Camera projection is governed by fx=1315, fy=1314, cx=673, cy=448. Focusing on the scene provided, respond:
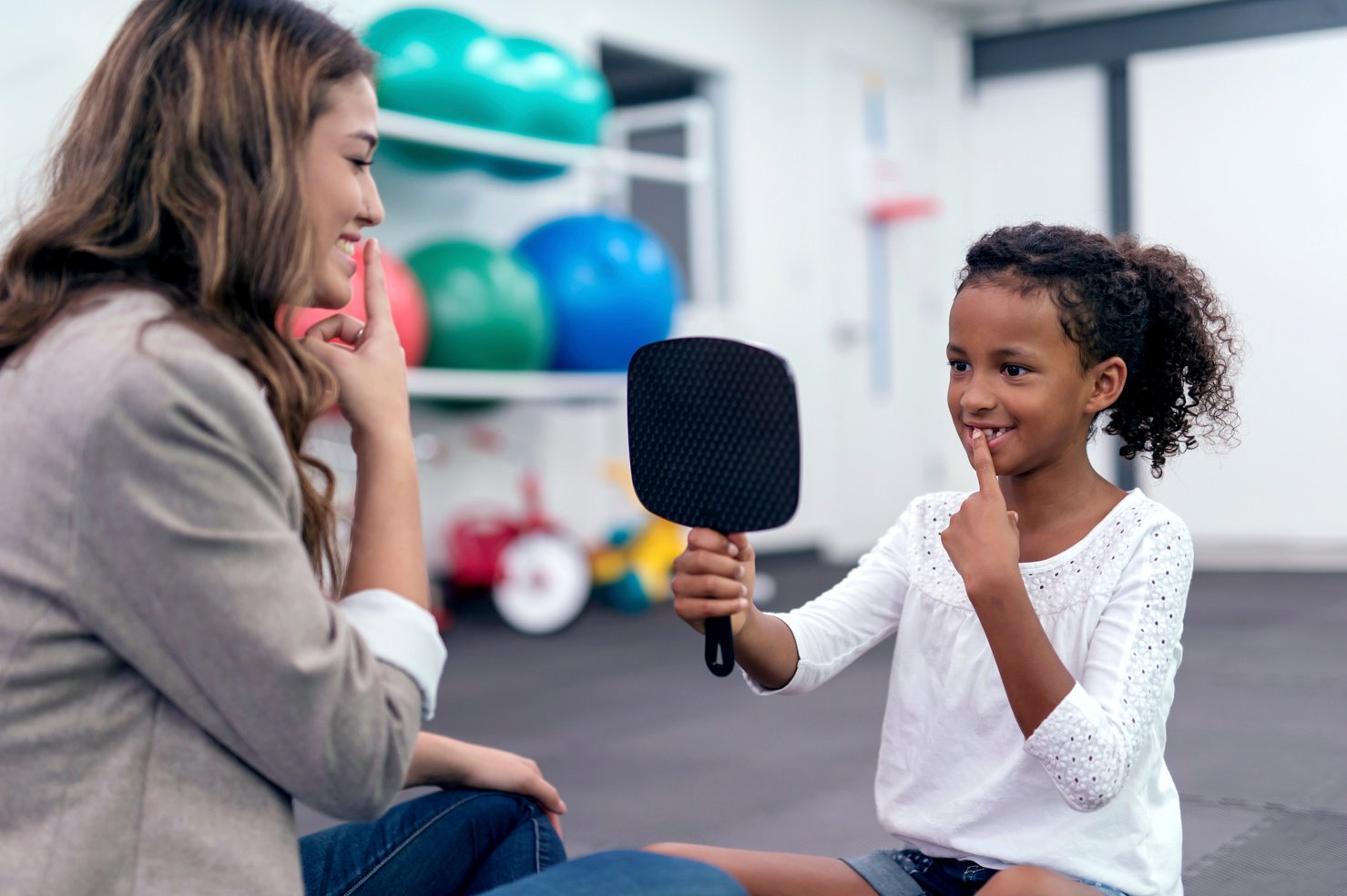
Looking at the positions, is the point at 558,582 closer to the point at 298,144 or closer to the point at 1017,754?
the point at 1017,754

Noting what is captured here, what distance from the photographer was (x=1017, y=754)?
1.03 m

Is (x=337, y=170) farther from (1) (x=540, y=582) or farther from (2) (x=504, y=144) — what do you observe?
(1) (x=540, y=582)

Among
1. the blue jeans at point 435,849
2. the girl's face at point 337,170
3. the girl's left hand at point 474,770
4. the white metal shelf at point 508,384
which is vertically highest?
the girl's face at point 337,170

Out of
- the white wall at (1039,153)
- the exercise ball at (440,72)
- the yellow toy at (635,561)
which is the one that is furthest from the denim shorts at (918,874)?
the white wall at (1039,153)

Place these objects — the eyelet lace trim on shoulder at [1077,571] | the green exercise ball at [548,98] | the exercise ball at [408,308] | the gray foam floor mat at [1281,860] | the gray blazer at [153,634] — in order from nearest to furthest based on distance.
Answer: the gray blazer at [153,634], the eyelet lace trim on shoulder at [1077,571], the gray foam floor mat at [1281,860], the exercise ball at [408,308], the green exercise ball at [548,98]

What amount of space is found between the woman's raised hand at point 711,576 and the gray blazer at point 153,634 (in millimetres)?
238

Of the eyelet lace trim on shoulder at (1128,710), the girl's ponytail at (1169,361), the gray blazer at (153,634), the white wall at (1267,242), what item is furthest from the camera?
the white wall at (1267,242)

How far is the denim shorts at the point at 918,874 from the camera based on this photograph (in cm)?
105

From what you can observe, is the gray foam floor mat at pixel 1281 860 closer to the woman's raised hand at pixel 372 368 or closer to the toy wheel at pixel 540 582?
the woman's raised hand at pixel 372 368

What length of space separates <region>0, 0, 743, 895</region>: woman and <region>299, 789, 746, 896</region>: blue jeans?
0.68 feet

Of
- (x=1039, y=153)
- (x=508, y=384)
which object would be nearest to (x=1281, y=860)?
(x=508, y=384)

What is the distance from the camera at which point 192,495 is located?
0.63 meters

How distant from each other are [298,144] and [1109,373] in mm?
690

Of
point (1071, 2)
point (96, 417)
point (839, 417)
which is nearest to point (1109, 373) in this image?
point (96, 417)
